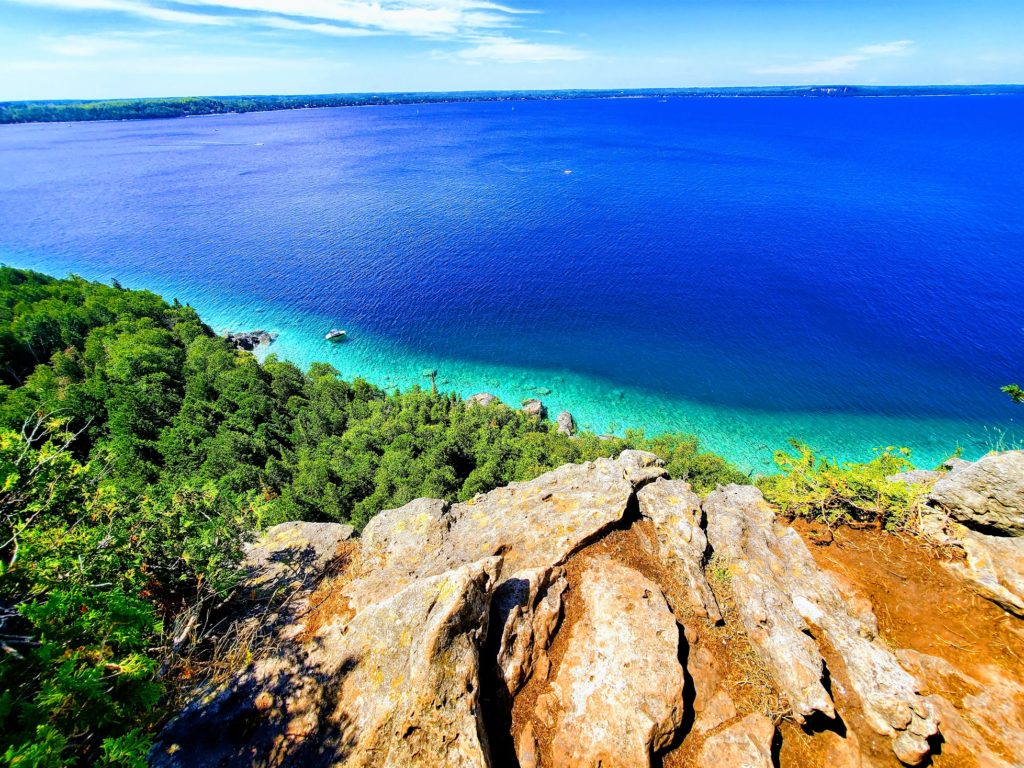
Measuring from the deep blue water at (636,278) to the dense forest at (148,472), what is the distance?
13.9 m

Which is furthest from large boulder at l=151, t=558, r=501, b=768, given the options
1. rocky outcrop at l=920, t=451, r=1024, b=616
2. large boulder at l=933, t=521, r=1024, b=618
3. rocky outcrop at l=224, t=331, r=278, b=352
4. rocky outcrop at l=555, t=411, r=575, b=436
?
rocky outcrop at l=224, t=331, r=278, b=352

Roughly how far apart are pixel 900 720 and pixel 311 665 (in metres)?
14.7

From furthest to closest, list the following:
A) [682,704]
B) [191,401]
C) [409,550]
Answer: [191,401] → [409,550] → [682,704]

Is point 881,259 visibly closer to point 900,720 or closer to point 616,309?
point 616,309

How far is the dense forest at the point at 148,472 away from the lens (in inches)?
280

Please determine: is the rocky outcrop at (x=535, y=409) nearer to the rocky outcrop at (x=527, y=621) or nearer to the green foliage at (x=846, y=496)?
the green foliage at (x=846, y=496)

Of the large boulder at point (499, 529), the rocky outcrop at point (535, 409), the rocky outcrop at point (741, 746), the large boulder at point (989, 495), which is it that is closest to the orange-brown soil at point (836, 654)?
the rocky outcrop at point (741, 746)

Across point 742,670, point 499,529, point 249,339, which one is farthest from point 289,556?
point 249,339

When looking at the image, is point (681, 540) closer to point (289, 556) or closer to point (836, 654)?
point (836, 654)

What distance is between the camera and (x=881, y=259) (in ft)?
255

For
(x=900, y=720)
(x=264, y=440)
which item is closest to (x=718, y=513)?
(x=900, y=720)

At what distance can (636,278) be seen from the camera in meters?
76.2

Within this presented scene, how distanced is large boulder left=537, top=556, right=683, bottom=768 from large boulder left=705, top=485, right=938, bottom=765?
2874 mm

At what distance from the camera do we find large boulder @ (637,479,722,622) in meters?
14.0
